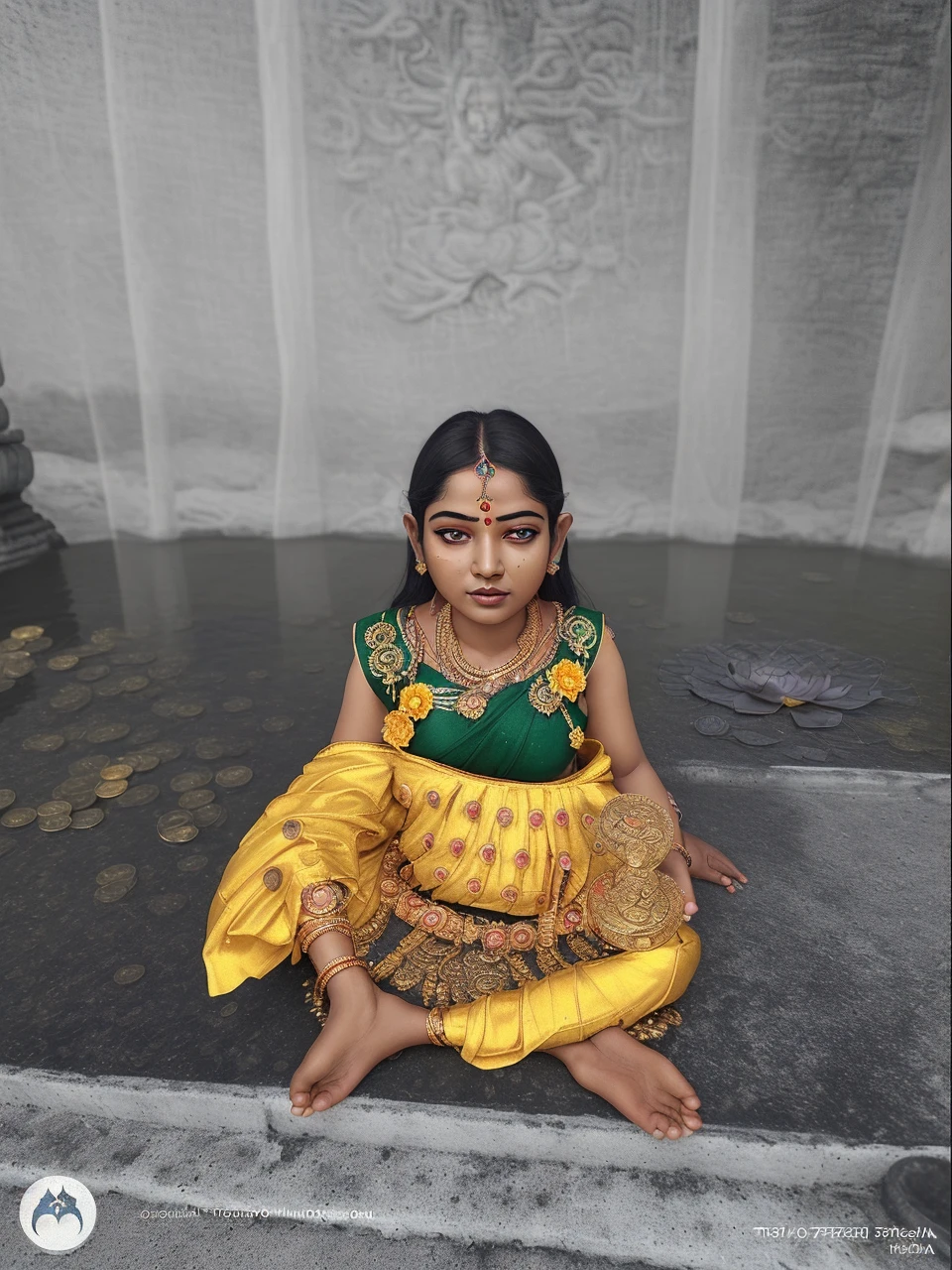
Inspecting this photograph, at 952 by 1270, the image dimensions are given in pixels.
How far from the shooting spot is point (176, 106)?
202 inches

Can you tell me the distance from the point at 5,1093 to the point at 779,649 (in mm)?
3531

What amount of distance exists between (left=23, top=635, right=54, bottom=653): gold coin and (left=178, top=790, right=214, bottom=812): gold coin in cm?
160

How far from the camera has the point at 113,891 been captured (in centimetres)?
232

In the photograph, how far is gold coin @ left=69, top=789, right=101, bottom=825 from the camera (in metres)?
2.72

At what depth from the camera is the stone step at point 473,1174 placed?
154cm

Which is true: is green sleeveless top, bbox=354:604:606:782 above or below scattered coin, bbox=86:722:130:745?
above

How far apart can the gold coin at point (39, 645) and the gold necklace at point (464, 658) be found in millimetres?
2652

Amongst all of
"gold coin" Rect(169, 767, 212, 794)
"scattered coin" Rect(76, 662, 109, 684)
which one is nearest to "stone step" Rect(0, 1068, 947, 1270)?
"gold coin" Rect(169, 767, 212, 794)

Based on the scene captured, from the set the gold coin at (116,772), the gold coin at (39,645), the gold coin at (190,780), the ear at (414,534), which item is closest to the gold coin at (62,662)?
the gold coin at (39,645)

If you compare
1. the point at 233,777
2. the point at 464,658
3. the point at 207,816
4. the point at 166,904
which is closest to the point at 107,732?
the point at 233,777

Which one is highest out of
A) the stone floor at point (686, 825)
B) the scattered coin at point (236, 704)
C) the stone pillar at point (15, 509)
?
the stone pillar at point (15, 509)

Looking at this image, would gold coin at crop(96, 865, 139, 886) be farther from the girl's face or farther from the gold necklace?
the girl's face

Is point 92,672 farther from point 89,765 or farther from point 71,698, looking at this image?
point 89,765

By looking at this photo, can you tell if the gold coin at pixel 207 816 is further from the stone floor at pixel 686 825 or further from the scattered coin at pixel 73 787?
the scattered coin at pixel 73 787
